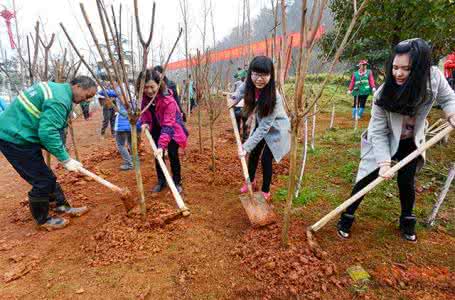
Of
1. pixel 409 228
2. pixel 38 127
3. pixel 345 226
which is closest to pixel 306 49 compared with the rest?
pixel 345 226

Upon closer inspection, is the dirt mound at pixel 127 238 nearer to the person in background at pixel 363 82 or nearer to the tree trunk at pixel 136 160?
the tree trunk at pixel 136 160

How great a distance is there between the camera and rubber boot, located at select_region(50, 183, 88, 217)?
2867 millimetres

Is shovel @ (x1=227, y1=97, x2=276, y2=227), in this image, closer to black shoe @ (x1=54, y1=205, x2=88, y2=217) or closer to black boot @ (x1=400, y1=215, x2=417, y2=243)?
black boot @ (x1=400, y1=215, x2=417, y2=243)

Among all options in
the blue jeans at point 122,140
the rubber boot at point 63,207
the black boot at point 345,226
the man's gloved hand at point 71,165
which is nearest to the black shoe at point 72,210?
the rubber boot at point 63,207

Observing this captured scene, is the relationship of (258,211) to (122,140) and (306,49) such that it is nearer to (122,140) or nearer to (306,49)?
(306,49)

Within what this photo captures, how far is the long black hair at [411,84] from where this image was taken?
1709mm

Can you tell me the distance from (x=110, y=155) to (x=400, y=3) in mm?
4969

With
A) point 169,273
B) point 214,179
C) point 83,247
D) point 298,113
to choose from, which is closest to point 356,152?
point 214,179

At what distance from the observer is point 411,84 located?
177 centimetres

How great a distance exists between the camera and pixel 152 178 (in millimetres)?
3848

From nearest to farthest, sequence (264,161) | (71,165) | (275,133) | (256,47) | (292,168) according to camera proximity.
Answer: (292,168) → (71,165) → (275,133) → (264,161) → (256,47)

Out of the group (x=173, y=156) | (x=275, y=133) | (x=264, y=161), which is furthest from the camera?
(x=173, y=156)

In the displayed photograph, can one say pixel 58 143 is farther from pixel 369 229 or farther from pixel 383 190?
pixel 383 190

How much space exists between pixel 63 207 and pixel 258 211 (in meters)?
2.10
